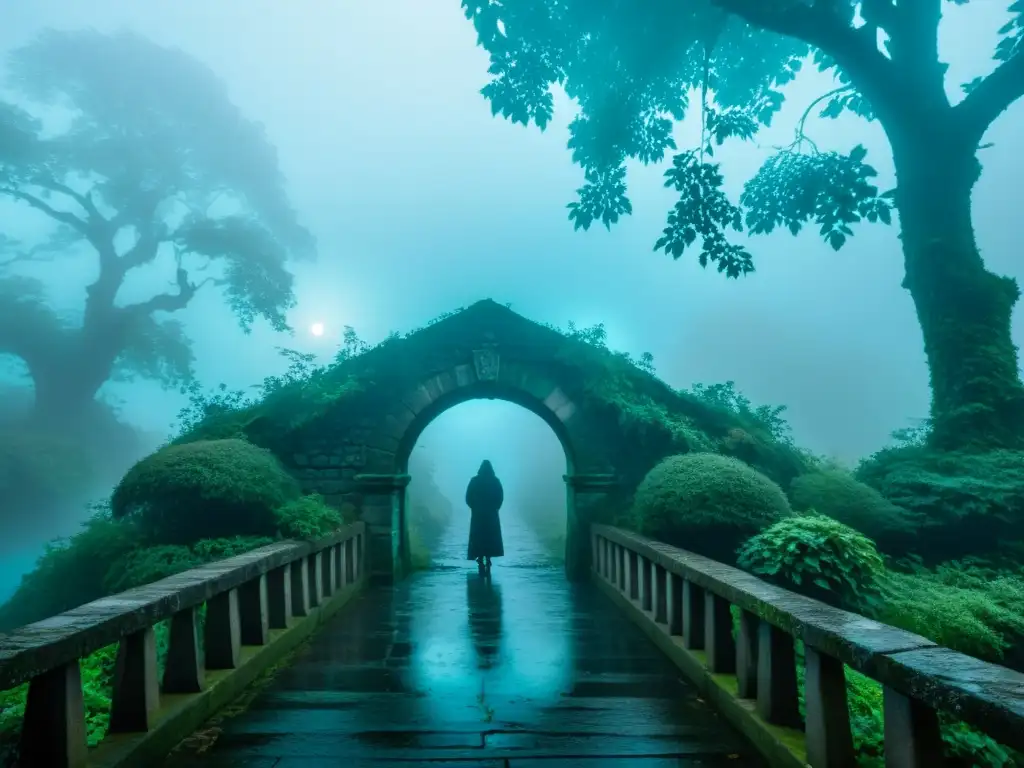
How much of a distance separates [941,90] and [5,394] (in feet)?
141

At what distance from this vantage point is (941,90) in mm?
10109

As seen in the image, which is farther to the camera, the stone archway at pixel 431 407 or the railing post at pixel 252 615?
the stone archway at pixel 431 407

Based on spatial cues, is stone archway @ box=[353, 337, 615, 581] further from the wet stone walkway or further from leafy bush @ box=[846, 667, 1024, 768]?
leafy bush @ box=[846, 667, 1024, 768]

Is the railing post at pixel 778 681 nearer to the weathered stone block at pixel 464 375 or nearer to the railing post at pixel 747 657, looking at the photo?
the railing post at pixel 747 657

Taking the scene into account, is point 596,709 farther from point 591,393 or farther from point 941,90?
point 941,90

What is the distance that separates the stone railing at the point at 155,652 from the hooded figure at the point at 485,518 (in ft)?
15.1

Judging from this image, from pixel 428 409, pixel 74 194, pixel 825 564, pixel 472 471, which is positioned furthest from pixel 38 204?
pixel 472 471

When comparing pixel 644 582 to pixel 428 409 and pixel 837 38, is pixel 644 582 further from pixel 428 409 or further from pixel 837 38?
pixel 837 38

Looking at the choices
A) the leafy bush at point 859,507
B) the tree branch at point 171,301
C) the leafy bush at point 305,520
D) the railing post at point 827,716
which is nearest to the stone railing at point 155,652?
the leafy bush at point 305,520

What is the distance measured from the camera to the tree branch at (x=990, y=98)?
968cm

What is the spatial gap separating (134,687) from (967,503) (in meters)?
8.26

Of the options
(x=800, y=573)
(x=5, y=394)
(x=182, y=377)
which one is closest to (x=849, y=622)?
(x=800, y=573)

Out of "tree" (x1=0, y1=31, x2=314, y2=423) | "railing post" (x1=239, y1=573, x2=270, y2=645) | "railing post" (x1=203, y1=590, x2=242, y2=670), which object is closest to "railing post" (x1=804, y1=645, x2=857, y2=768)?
"railing post" (x1=203, y1=590, x2=242, y2=670)

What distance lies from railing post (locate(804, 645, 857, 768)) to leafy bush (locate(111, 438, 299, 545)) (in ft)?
20.9
